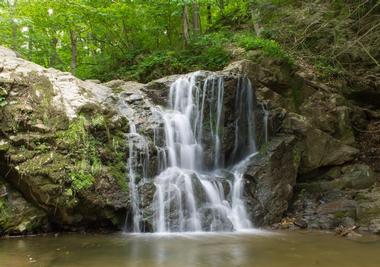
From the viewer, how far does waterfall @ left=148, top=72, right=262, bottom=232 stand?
25.0ft

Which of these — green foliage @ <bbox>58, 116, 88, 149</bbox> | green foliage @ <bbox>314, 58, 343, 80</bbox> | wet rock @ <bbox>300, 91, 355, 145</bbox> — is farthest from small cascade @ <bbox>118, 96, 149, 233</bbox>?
green foliage @ <bbox>314, 58, 343, 80</bbox>

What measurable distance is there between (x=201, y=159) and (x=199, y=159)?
5 centimetres

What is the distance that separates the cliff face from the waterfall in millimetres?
243

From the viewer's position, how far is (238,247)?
238 inches

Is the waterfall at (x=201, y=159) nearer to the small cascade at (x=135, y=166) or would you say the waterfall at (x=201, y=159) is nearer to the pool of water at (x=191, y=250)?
the small cascade at (x=135, y=166)

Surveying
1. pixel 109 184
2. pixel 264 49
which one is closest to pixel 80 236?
pixel 109 184

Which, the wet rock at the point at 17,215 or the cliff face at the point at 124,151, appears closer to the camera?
the wet rock at the point at 17,215

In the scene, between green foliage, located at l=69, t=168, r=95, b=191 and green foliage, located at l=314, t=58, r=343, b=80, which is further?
green foliage, located at l=314, t=58, r=343, b=80

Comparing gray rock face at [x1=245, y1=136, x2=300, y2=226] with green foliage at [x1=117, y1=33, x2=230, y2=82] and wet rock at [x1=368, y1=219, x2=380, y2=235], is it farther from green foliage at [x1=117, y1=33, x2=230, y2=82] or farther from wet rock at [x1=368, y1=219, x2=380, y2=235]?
green foliage at [x1=117, y1=33, x2=230, y2=82]

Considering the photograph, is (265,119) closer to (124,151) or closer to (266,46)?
(266,46)

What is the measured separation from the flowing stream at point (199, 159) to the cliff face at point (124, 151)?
0.21m

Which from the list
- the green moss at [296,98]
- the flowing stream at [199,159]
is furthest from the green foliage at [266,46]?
the flowing stream at [199,159]

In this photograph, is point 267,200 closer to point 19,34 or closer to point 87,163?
point 87,163

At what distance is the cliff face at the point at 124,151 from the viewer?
707 cm
